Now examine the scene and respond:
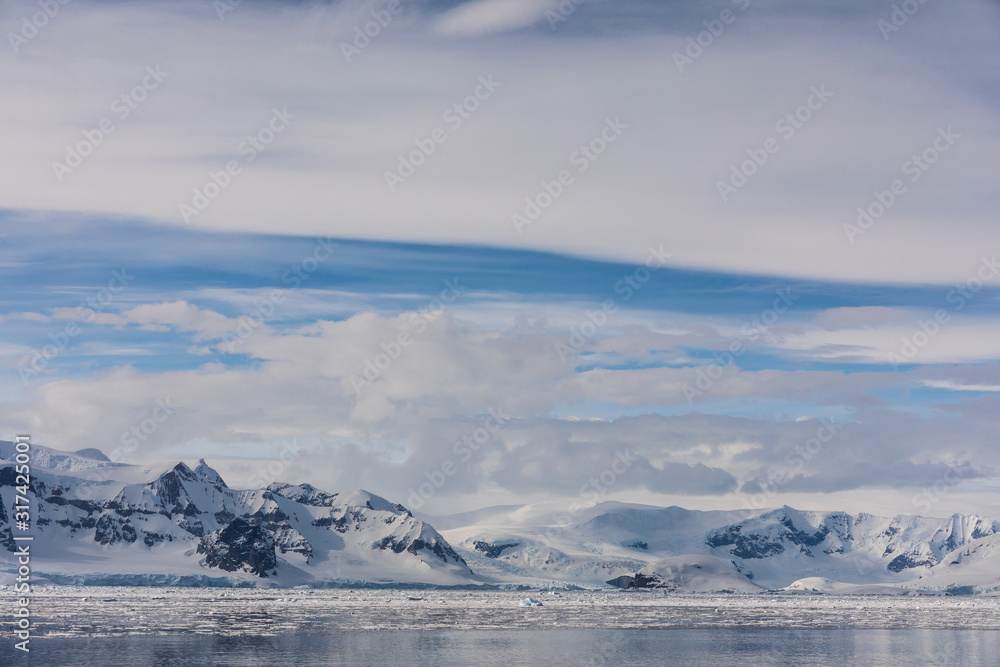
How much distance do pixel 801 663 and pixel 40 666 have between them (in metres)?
55.4

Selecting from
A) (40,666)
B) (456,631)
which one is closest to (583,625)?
(456,631)

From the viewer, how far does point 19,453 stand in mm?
65938

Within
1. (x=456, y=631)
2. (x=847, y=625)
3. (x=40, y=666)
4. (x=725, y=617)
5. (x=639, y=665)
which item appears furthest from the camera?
(x=725, y=617)

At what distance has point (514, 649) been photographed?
81500 mm

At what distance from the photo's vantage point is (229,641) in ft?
278

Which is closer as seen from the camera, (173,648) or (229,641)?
(173,648)

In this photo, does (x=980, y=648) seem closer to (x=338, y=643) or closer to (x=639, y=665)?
(x=639, y=665)

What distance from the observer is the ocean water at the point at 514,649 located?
7075cm

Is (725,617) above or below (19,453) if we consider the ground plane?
below

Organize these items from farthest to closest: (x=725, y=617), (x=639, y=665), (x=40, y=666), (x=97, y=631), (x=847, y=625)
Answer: (x=725, y=617) < (x=847, y=625) < (x=97, y=631) < (x=639, y=665) < (x=40, y=666)

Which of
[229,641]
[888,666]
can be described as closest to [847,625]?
[888,666]

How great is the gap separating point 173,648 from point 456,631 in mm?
33658

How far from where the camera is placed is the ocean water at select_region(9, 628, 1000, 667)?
232ft

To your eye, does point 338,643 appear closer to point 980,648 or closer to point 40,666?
point 40,666
